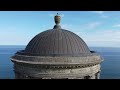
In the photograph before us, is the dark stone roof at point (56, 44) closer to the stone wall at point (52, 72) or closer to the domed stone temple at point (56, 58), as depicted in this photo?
the domed stone temple at point (56, 58)

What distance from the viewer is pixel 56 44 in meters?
14.2

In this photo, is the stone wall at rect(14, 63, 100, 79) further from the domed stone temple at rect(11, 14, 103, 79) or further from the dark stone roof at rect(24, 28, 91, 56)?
the dark stone roof at rect(24, 28, 91, 56)

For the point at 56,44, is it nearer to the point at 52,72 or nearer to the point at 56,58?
the point at 56,58

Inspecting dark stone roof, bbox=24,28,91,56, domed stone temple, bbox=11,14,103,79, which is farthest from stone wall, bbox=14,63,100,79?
dark stone roof, bbox=24,28,91,56

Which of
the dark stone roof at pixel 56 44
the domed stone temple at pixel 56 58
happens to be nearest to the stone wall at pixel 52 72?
the domed stone temple at pixel 56 58

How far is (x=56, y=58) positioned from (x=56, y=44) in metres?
1.23

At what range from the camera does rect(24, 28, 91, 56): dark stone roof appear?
45.8ft

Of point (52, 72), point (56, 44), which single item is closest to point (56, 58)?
point (52, 72)
